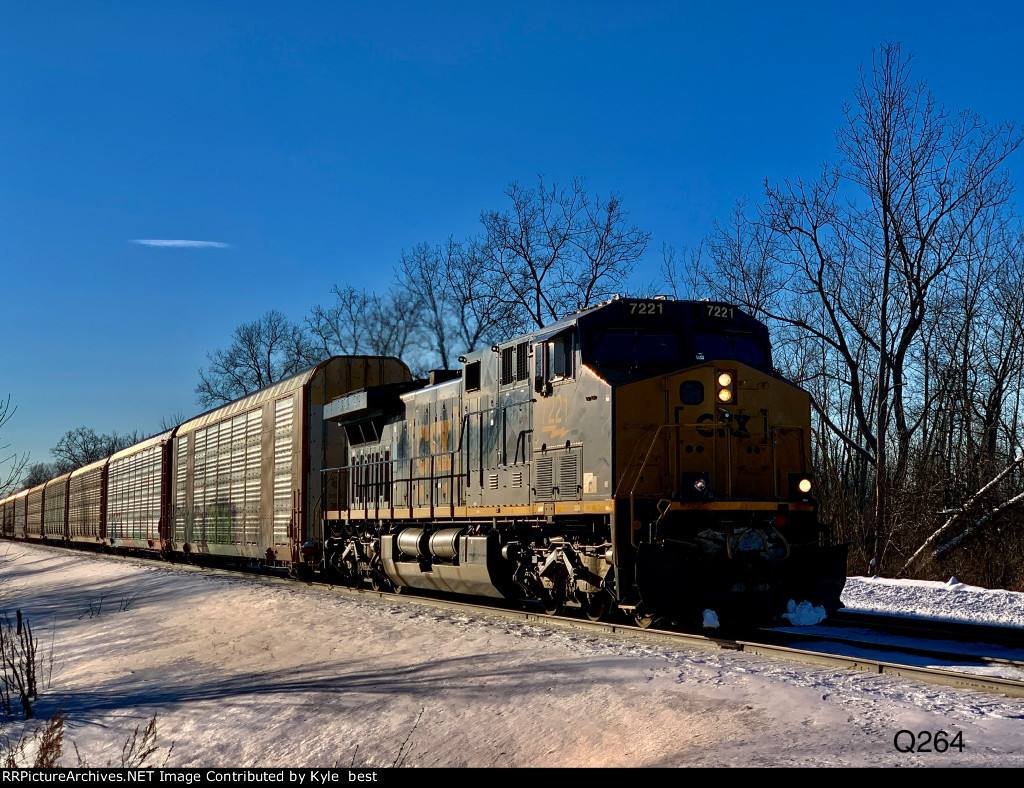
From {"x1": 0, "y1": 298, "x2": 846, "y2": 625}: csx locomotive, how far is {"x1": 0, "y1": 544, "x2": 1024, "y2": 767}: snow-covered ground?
33.9 inches

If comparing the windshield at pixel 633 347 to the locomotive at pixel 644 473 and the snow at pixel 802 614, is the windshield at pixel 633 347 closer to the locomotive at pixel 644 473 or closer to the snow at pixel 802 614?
the locomotive at pixel 644 473

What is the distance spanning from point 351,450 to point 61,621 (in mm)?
6041

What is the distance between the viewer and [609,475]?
33.1ft

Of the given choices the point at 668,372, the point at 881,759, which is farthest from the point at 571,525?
the point at 881,759

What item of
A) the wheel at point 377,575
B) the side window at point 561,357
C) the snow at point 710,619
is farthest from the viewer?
the wheel at point 377,575

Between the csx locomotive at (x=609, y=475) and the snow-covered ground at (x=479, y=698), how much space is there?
0.86m

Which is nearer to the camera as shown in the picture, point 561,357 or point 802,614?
point 802,614

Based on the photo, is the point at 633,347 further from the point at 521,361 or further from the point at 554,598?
the point at 554,598

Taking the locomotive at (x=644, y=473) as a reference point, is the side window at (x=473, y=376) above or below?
above

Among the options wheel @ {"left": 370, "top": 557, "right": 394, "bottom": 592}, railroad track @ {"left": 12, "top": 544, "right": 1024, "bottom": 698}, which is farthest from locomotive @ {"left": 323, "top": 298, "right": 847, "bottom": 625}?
wheel @ {"left": 370, "top": 557, "right": 394, "bottom": 592}

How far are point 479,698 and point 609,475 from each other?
3.30 metres

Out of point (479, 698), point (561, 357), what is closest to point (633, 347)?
point (561, 357)

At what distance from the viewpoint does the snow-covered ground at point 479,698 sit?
19.2 feet

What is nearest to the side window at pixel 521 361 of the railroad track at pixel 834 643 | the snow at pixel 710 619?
the railroad track at pixel 834 643
